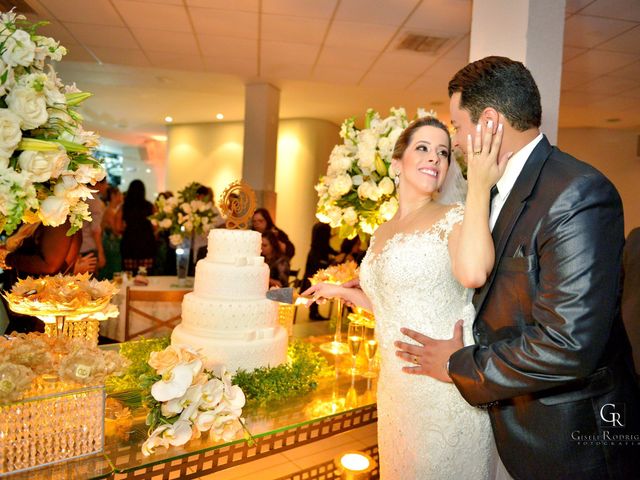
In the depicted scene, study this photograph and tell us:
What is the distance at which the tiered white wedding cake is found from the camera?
102 inches

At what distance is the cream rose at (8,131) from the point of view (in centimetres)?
142

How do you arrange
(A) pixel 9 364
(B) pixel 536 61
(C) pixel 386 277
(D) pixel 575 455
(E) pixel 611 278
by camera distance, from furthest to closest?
(B) pixel 536 61 < (C) pixel 386 277 < (A) pixel 9 364 < (D) pixel 575 455 < (E) pixel 611 278

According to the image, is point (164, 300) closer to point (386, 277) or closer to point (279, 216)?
point (386, 277)

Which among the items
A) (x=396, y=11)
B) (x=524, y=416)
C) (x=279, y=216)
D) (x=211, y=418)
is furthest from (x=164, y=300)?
(x=279, y=216)

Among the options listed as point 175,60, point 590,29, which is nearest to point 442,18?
point 590,29

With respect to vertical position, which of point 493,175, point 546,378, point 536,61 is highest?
point 536,61

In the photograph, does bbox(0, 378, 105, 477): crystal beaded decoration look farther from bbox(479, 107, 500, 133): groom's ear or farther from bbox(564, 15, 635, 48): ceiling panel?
bbox(564, 15, 635, 48): ceiling panel

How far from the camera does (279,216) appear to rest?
43.7ft

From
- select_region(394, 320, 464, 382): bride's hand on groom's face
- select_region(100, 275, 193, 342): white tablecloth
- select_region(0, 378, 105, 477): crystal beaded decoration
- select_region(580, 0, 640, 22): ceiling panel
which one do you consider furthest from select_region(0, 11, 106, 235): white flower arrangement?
select_region(580, 0, 640, 22): ceiling panel

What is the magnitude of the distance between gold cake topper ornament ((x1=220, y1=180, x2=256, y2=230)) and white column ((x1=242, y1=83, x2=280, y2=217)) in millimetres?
6577

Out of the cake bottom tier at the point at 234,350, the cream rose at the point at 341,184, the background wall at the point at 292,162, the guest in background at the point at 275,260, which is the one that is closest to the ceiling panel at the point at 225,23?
the guest in background at the point at 275,260

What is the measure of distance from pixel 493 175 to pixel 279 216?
11815 mm

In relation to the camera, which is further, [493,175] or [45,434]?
[45,434]

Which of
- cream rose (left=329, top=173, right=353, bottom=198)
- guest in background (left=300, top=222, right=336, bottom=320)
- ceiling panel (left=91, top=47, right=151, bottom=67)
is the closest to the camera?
cream rose (left=329, top=173, right=353, bottom=198)
